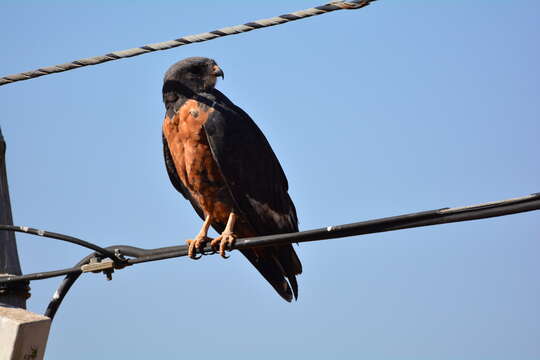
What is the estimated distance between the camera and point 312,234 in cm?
412

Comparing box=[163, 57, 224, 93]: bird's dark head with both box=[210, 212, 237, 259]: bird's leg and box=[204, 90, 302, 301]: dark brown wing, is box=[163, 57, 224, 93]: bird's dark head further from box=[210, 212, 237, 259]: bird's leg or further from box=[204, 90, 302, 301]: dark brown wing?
box=[210, 212, 237, 259]: bird's leg

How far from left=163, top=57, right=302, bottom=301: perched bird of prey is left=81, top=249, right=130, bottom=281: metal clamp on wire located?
3.87 feet

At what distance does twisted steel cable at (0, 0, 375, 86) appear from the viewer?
4.30 metres

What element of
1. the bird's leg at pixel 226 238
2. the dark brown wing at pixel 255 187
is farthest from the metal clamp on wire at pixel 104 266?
the dark brown wing at pixel 255 187

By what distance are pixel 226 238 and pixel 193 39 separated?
177 cm

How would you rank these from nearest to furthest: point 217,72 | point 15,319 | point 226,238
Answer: point 15,319 < point 226,238 < point 217,72

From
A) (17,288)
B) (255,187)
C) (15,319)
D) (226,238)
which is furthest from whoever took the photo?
(255,187)

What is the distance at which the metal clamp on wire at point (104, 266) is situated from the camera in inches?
200

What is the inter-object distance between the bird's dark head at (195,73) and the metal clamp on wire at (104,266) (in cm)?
226

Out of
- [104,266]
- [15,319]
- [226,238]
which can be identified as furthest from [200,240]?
[15,319]

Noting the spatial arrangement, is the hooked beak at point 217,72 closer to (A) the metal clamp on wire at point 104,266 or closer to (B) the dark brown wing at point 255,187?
(B) the dark brown wing at point 255,187

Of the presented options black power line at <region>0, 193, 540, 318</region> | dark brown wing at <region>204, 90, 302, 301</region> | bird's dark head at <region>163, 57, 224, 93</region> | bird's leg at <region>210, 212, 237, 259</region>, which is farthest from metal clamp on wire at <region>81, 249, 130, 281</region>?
bird's dark head at <region>163, 57, 224, 93</region>

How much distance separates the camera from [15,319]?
4.67m

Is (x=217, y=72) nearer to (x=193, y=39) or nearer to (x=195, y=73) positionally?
(x=195, y=73)
